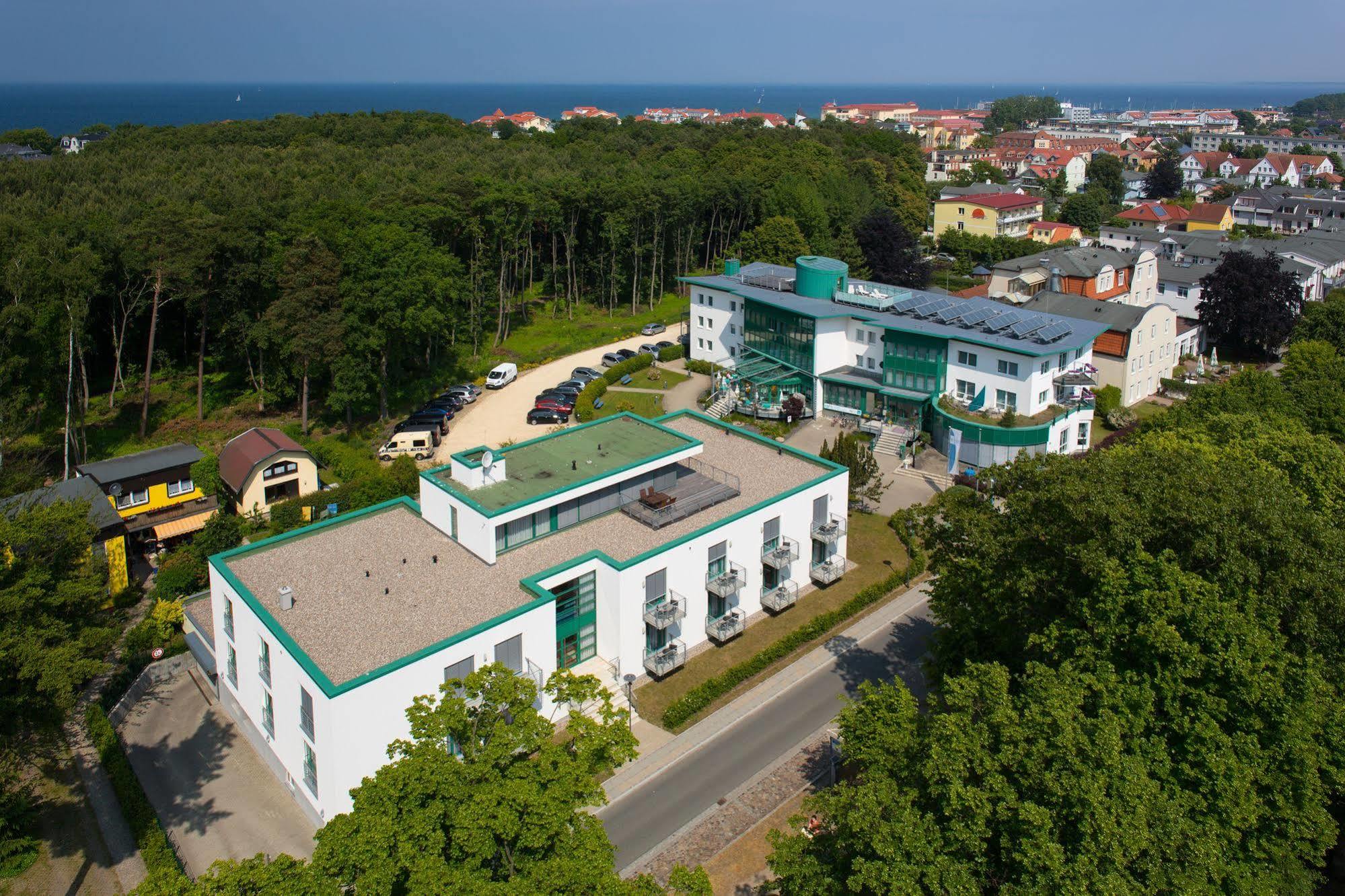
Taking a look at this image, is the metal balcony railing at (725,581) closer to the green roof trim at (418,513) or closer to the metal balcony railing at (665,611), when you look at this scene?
the metal balcony railing at (665,611)

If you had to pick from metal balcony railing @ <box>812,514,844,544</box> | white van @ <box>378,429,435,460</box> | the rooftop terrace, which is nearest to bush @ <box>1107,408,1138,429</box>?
metal balcony railing @ <box>812,514,844,544</box>

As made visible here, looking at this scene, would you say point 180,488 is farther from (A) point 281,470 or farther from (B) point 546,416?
(B) point 546,416

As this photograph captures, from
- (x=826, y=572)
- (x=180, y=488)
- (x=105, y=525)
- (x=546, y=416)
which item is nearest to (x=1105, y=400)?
(x=826, y=572)

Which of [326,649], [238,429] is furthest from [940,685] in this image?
[238,429]

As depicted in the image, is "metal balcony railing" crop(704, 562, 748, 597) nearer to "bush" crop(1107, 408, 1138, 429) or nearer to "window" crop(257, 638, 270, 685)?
"window" crop(257, 638, 270, 685)

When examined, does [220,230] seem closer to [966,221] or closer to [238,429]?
[238,429]

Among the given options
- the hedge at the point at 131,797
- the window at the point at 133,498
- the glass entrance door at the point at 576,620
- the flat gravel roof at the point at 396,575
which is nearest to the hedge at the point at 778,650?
the glass entrance door at the point at 576,620
